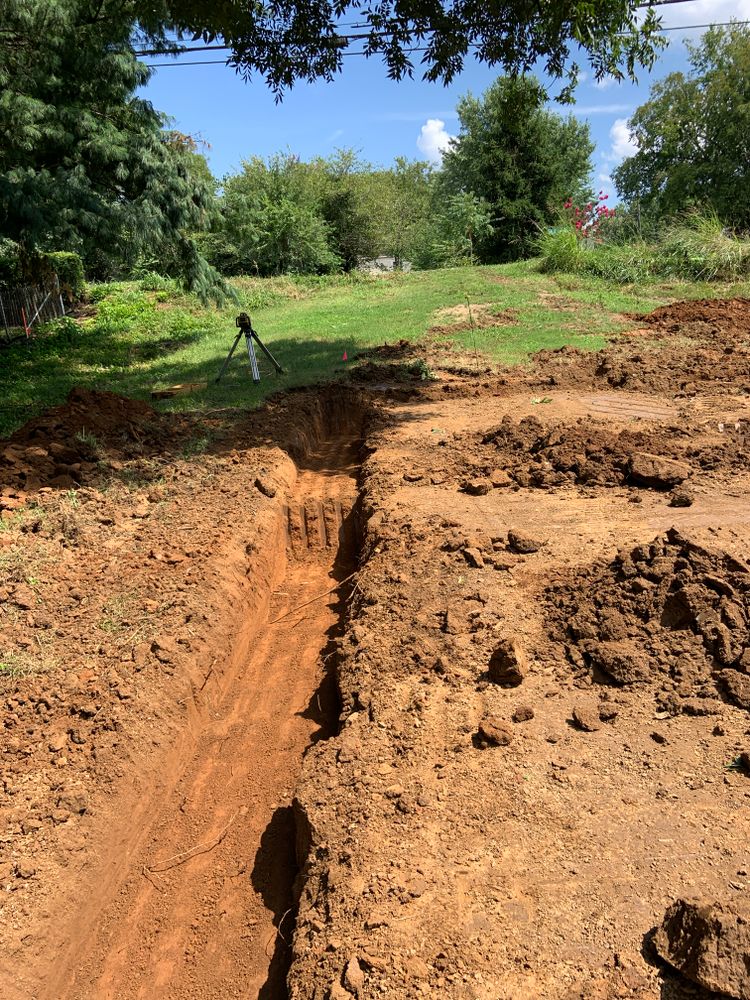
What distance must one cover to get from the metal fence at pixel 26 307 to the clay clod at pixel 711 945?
18.7m

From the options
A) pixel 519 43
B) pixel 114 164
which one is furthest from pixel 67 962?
pixel 114 164

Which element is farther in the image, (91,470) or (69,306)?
(69,306)

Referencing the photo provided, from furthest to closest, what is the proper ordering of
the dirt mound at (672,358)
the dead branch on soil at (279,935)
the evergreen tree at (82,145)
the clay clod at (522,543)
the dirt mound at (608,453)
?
the evergreen tree at (82,145) < the dirt mound at (672,358) < the dirt mound at (608,453) < the clay clod at (522,543) < the dead branch on soil at (279,935)

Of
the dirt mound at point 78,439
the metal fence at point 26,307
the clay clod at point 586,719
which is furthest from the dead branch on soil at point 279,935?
the metal fence at point 26,307

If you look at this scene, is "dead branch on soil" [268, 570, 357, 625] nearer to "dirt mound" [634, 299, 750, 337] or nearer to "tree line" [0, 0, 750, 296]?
"tree line" [0, 0, 750, 296]

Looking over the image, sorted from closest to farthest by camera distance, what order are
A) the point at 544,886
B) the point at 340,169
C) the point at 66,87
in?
the point at 544,886
the point at 66,87
the point at 340,169

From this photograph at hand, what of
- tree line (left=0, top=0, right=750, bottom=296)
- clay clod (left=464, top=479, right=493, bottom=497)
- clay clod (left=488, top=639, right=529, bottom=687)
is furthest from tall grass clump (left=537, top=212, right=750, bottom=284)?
Answer: clay clod (left=488, top=639, right=529, bottom=687)

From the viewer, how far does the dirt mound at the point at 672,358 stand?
9.76m

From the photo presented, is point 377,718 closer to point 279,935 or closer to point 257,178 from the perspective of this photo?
point 279,935

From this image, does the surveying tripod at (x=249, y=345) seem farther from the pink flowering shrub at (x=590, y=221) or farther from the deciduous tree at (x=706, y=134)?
the deciduous tree at (x=706, y=134)

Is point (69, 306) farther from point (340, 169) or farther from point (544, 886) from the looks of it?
point (544, 886)

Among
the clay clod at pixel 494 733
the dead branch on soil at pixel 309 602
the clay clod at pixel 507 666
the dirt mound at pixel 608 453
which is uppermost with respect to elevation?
the dirt mound at pixel 608 453

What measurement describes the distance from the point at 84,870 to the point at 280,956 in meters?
1.24

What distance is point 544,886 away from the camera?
2.83 meters
